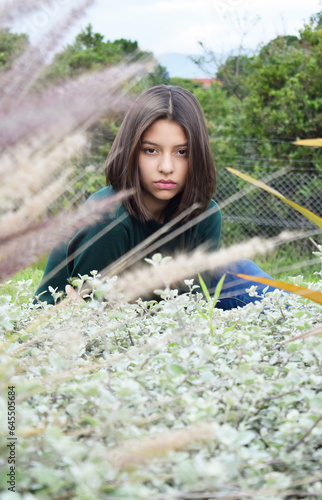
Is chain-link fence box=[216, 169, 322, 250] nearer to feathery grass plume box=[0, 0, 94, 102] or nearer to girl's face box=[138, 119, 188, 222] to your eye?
girl's face box=[138, 119, 188, 222]

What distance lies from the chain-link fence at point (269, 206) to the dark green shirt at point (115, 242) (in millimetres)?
2117

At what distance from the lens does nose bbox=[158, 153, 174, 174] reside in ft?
5.89

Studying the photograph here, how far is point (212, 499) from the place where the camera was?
1.84ft

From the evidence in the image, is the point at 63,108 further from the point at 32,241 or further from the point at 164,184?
the point at 164,184

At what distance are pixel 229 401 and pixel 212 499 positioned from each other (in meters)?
0.11

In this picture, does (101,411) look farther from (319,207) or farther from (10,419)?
(319,207)

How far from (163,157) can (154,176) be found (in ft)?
0.23

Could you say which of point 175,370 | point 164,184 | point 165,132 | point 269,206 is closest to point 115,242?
point 164,184

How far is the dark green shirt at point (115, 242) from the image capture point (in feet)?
5.98

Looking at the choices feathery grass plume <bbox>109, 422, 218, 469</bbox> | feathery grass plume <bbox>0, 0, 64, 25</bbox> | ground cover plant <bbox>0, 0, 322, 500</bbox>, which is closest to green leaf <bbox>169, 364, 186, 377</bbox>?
ground cover plant <bbox>0, 0, 322, 500</bbox>

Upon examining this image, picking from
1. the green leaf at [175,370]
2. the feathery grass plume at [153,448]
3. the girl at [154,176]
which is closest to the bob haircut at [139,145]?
the girl at [154,176]

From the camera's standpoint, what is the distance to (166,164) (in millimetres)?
1799

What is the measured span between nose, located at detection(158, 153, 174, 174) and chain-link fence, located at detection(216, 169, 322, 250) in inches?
95.6

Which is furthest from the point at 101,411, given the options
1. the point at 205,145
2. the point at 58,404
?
the point at 205,145
